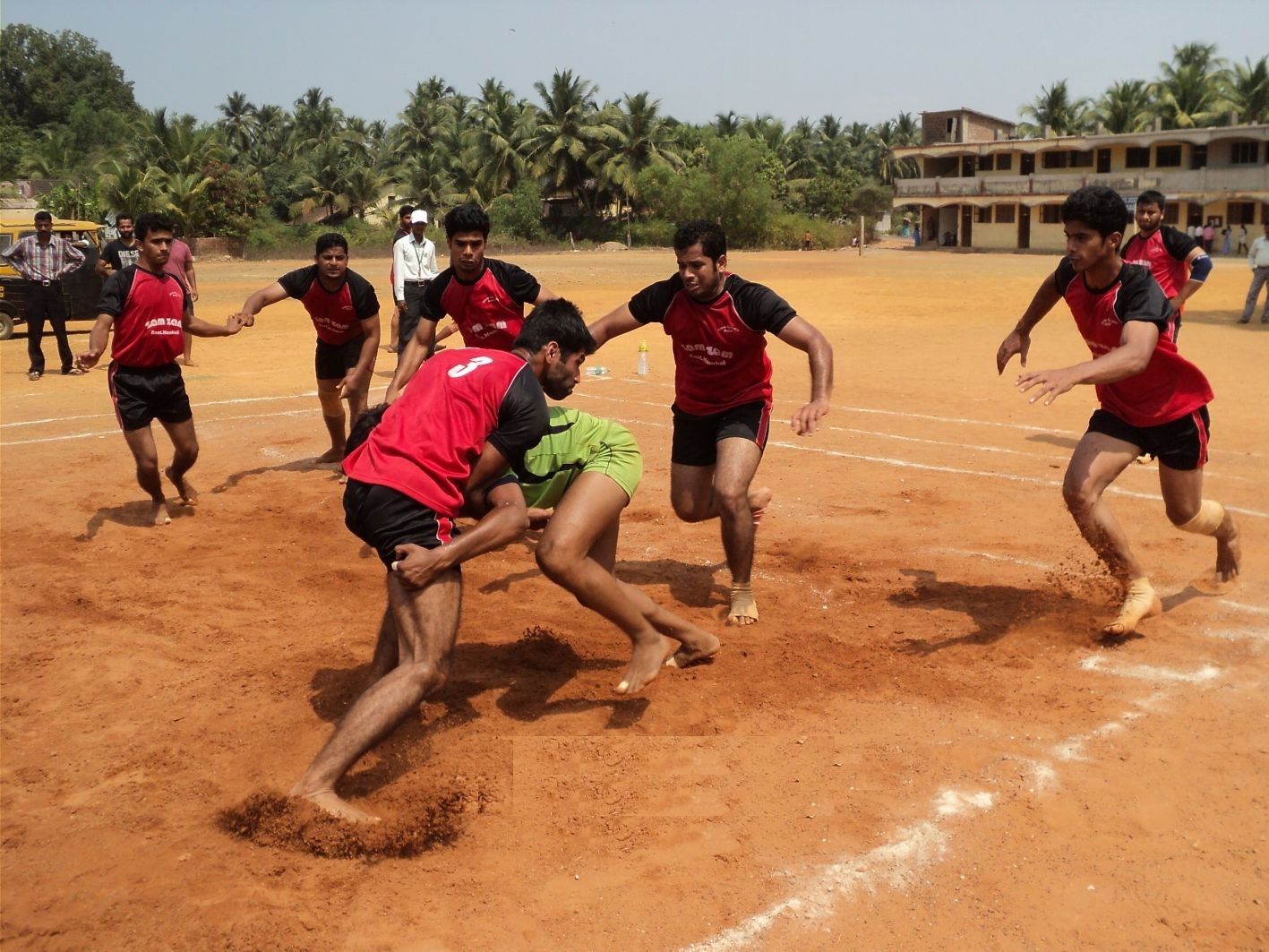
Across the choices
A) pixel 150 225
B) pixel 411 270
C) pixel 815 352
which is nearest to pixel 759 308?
pixel 815 352

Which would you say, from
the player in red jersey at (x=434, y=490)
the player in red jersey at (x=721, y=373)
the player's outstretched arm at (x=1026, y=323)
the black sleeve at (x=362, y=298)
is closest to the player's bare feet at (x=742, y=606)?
the player in red jersey at (x=721, y=373)

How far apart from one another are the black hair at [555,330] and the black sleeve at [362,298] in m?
5.14

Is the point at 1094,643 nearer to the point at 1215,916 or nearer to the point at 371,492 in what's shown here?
the point at 1215,916

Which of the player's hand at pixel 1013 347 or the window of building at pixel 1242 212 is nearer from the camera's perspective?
the player's hand at pixel 1013 347

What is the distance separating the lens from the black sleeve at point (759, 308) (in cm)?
674

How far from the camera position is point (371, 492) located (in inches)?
188

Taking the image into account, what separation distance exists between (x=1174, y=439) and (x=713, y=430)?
257cm

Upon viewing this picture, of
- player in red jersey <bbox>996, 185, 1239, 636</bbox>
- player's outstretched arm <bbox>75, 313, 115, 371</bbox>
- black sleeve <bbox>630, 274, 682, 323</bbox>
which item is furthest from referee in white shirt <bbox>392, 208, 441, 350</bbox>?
player in red jersey <bbox>996, 185, 1239, 636</bbox>

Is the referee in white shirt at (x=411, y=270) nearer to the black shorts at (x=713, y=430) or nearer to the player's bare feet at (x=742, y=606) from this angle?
the black shorts at (x=713, y=430)

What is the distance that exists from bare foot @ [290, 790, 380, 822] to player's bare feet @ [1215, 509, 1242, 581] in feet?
17.2

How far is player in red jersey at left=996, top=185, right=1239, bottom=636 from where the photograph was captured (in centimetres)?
611

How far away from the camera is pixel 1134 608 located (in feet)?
20.7

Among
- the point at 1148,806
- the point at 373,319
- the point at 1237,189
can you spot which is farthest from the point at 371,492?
the point at 1237,189

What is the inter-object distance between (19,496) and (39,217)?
8.60 m
